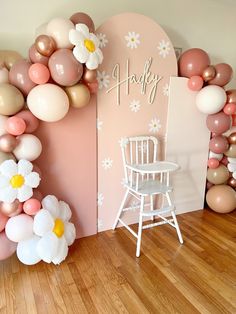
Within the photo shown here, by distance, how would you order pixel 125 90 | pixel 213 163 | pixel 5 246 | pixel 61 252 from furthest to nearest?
pixel 213 163 → pixel 125 90 → pixel 61 252 → pixel 5 246

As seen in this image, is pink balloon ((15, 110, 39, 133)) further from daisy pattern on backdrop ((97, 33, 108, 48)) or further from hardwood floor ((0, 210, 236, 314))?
hardwood floor ((0, 210, 236, 314))

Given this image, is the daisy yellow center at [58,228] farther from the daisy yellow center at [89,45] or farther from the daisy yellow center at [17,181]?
the daisy yellow center at [89,45]

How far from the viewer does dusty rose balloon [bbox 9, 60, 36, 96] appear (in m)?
1.58

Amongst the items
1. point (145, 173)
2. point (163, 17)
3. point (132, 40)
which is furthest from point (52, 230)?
point (163, 17)

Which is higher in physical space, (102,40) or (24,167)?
(102,40)

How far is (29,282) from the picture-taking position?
1.63m

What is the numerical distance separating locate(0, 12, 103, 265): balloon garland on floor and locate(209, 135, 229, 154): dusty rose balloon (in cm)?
148

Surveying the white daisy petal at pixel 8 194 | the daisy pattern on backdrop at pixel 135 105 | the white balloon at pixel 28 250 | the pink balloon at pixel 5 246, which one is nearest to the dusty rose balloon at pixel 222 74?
the daisy pattern on backdrop at pixel 135 105

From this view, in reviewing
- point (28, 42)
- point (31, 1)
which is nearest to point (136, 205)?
point (28, 42)

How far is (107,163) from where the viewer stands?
2154 millimetres

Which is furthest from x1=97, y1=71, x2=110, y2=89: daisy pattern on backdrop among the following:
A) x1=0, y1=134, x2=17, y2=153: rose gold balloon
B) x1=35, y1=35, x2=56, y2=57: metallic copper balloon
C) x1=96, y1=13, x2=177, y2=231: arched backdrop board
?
x1=0, y1=134, x2=17, y2=153: rose gold balloon

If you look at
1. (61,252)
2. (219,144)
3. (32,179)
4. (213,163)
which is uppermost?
(219,144)

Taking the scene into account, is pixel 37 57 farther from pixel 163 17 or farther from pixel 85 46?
pixel 163 17

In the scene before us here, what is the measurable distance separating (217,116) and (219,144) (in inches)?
11.8
